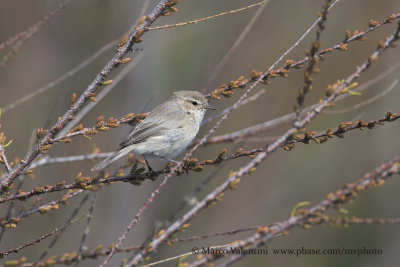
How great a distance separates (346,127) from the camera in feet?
8.89

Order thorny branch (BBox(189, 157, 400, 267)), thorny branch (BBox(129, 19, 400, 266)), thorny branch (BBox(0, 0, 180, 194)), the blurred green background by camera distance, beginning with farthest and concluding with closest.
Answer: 1. the blurred green background
2. thorny branch (BBox(0, 0, 180, 194))
3. thorny branch (BBox(129, 19, 400, 266))
4. thorny branch (BBox(189, 157, 400, 267))

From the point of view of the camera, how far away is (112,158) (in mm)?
4016

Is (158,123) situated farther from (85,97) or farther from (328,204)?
(328,204)

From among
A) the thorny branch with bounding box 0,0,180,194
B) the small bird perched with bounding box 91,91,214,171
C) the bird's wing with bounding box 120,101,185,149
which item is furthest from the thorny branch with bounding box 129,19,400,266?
the bird's wing with bounding box 120,101,185,149

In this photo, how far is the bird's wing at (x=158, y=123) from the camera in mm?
4539

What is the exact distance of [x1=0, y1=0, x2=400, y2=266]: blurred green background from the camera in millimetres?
8961

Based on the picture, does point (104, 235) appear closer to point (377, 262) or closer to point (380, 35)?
point (377, 262)

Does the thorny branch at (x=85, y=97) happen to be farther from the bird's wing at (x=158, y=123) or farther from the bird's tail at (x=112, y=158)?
the bird's wing at (x=158, y=123)

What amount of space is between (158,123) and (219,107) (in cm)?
439

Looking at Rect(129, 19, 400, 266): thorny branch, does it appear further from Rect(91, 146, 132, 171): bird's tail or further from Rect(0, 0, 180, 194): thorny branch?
Rect(91, 146, 132, 171): bird's tail

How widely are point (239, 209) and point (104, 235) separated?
3.12 m

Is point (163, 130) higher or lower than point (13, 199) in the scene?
higher

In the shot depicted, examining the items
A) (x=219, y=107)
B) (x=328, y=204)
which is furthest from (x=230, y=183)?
(x=219, y=107)

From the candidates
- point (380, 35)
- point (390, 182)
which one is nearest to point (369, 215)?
point (390, 182)
